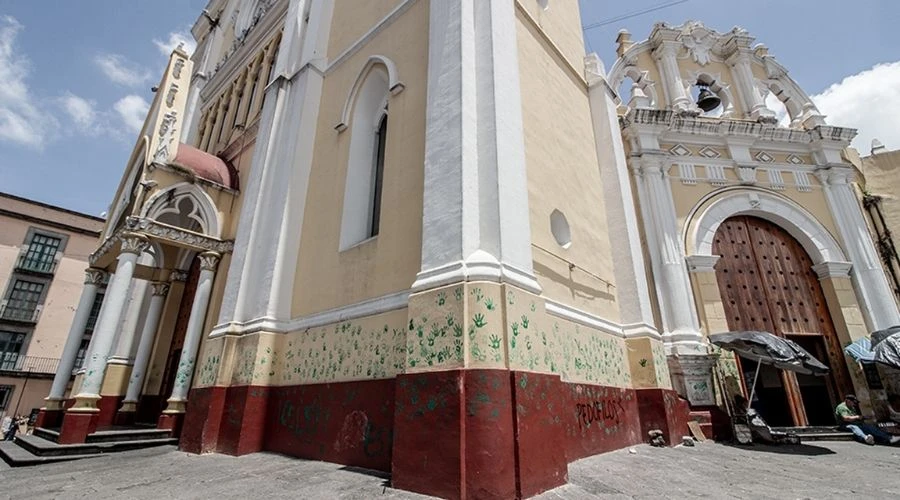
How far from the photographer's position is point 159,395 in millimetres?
9812

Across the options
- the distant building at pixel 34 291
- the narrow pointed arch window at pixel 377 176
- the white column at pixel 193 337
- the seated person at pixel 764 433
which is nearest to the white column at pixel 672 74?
the seated person at pixel 764 433

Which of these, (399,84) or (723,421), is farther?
(723,421)

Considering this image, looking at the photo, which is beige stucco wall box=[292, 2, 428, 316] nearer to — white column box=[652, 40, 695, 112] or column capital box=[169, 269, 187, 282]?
column capital box=[169, 269, 187, 282]

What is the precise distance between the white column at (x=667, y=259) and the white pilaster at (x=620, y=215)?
1382mm

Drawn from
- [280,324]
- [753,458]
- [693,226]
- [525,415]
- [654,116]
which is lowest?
[753,458]

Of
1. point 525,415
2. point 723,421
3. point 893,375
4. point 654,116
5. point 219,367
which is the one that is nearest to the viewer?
point 525,415

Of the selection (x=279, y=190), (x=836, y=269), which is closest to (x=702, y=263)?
(x=836, y=269)

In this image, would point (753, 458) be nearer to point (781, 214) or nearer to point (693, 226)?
point (693, 226)

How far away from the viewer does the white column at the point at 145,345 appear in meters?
9.50

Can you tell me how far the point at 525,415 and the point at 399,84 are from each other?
14.7ft

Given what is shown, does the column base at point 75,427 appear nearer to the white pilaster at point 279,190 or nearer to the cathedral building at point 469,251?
the cathedral building at point 469,251

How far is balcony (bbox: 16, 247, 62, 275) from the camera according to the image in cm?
2283

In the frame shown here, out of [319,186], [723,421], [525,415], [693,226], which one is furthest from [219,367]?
[693,226]

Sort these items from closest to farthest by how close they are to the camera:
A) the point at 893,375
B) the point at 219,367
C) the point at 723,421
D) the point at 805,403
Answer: the point at 219,367 < the point at 723,421 < the point at 893,375 < the point at 805,403
